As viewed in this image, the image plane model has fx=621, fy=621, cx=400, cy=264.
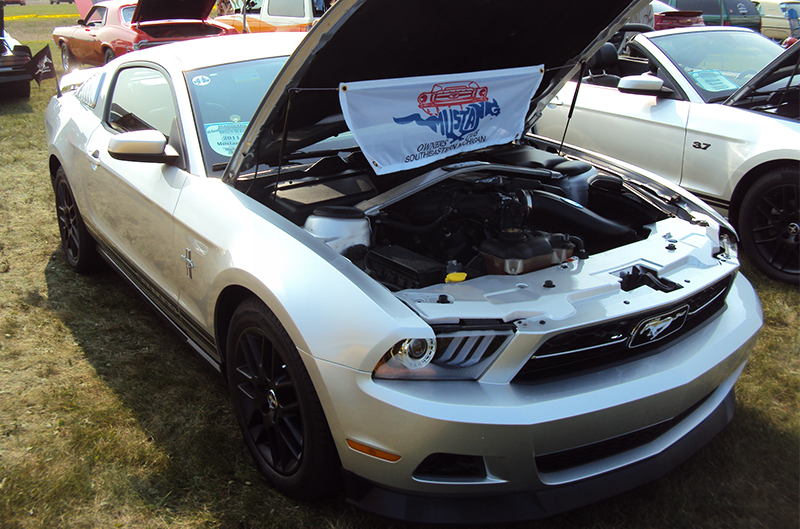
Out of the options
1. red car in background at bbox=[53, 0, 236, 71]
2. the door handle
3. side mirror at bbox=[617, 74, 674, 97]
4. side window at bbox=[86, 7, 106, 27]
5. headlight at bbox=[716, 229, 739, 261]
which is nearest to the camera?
headlight at bbox=[716, 229, 739, 261]

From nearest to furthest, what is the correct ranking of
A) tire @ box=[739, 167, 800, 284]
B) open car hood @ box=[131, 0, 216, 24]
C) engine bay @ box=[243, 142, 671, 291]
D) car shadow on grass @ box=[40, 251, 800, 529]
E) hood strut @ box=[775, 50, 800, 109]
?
car shadow on grass @ box=[40, 251, 800, 529] → engine bay @ box=[243, 142, 671, 291] → tire @ box=[739, 167, 800, 284] → hood strut @ box=[775, 50, 800, 109] → open car hood @ box=[131, 0, 216, 24]

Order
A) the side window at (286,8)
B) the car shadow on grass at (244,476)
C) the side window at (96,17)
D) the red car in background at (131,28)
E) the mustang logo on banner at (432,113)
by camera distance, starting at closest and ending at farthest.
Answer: the car shadow on grass at (244,476) < the mustang logo on banner at (432,113) < the red car in background at (131,28) < the side window at (286,8) < the side window at (96,17)

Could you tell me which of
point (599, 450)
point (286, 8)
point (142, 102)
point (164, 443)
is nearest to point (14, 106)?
point (286, 8)

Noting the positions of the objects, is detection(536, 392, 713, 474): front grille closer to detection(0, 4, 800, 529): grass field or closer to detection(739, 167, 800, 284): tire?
detection(0, 4, 800, 529): grass field

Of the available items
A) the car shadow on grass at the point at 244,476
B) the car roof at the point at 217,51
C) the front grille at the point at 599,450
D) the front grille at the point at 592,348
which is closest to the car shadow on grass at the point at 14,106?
the car roof at the point at 217,51

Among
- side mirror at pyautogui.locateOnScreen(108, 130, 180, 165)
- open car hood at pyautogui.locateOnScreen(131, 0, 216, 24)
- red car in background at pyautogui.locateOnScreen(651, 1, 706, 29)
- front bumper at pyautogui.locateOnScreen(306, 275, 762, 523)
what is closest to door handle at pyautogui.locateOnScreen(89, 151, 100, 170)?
side mirror at pyautogui.locateOnScreen(108, 130, 180, 165)

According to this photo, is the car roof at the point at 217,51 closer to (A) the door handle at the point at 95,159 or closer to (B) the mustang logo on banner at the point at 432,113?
(A) the door handle at the point at 95,159

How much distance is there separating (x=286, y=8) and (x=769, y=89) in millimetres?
8395

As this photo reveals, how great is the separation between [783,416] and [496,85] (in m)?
1.96

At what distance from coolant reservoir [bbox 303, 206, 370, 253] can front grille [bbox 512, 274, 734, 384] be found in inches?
35.2

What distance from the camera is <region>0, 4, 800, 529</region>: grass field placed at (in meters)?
2.20

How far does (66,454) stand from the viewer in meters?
2.52

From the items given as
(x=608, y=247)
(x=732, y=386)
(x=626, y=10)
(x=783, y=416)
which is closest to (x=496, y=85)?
(x=626, y=10)

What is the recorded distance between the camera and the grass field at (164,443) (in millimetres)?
2199
